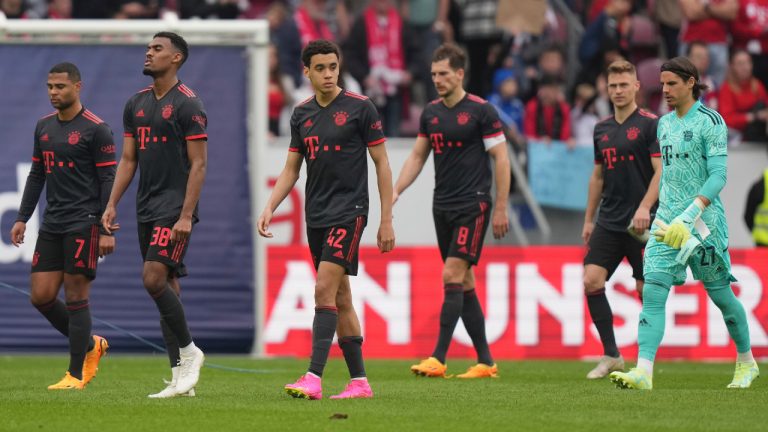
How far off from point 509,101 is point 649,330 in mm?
8940

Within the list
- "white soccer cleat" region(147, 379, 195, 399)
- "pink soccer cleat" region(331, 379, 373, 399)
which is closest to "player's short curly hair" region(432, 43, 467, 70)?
"pink soccer cleat" region(331, 379, 373, 399)

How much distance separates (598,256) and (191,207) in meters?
3.90

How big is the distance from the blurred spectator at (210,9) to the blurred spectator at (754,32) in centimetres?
667

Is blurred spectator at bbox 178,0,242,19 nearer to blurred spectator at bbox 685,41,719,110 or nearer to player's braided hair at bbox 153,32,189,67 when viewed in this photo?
blurred spectator at bbox 685,41,719,110

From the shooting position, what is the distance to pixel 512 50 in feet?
64.3

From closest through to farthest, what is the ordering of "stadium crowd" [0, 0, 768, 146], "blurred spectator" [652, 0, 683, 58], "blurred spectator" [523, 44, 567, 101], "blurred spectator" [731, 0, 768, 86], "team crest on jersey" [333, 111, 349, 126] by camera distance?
1. "team crest on jersey" [333, 111, 349, 126]
2. "stadium crowd" [0, 0, 768, 146]
3. "blurred spectator" [731, 0, 768, 86]
4. "blurred spectator" [523, 44, 567, 101]
5. "blurred spectator" [652, 0, 683, 58]

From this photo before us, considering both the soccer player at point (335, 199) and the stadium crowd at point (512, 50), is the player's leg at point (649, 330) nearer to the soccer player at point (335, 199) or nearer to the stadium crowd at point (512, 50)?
the soccer player at point (335, 199)

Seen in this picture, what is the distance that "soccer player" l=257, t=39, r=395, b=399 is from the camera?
30.9 ft

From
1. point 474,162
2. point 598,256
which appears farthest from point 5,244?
point 598,256

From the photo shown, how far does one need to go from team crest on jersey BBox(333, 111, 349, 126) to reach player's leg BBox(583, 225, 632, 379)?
3.25 m

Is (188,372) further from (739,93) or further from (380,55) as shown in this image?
(739,93)

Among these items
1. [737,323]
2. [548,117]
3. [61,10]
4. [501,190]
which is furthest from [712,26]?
[737,323]

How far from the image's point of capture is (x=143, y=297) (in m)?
15.2

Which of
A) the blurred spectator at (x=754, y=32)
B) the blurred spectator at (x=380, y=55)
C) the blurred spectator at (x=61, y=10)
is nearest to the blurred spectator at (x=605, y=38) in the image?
the blurred spectator at (x=754, y=32)
